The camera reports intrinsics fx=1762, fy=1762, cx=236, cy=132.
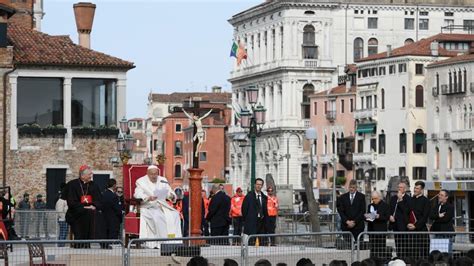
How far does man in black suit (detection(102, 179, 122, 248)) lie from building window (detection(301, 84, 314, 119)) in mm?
108443

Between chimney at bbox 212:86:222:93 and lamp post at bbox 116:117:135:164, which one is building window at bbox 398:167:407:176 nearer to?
lamp post at bbox 116:117:135:164

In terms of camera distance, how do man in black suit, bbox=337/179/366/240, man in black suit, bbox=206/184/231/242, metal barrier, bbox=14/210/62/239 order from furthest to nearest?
metal barrier, bbox=14/210/62/239 → man in black suit, bbox=206/184/231/242 → man in black suit, bbox=337/179/366/240

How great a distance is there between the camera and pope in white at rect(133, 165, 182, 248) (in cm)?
2667

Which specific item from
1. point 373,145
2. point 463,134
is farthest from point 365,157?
point 463,134

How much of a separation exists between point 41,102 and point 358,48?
83.7 m

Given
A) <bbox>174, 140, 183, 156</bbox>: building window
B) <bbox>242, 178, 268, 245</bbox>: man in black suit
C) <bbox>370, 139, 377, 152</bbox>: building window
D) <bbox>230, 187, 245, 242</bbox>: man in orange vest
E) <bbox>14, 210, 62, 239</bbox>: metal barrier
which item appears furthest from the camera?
<bbox>174, 140, 183, 156</bbox>: building window

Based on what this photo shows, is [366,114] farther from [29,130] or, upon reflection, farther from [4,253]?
[4,253]

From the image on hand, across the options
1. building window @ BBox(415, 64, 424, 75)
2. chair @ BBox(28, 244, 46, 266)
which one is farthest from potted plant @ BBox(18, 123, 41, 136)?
building window @ BBox(415, 64, 424, 75)

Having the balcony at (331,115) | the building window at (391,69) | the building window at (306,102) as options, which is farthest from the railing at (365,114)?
the building window at (306,102)

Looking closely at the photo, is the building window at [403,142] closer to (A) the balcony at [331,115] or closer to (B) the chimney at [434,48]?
(B) the chimney at [434,48]

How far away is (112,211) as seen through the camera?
3347 cm

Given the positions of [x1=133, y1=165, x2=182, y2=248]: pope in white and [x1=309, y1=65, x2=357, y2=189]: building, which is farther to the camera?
[x1=309, y1=65, x2=357, y2=189]: building

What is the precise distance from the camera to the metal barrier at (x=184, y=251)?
70.3 feet

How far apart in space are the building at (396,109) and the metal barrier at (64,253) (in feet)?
319
